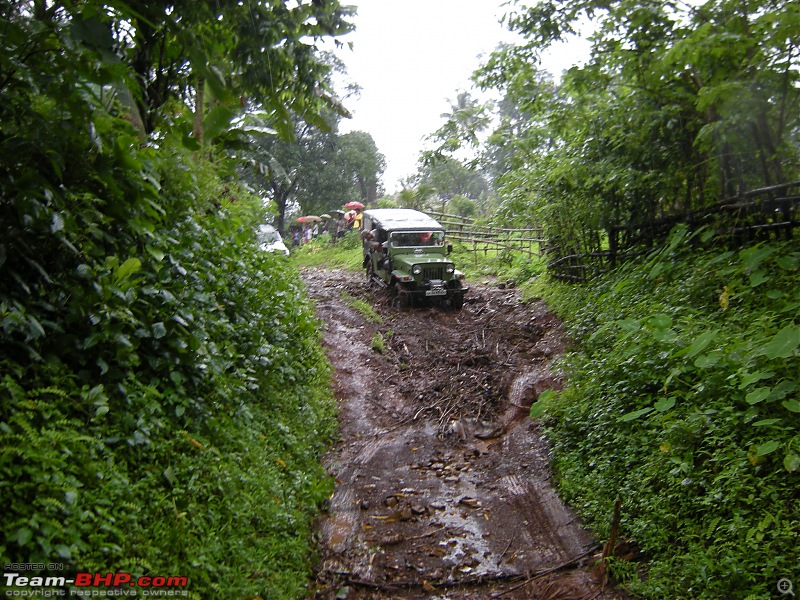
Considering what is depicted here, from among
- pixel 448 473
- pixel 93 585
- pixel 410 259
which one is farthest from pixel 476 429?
pixel 410 259

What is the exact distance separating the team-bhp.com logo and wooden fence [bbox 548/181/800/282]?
20.5 feet

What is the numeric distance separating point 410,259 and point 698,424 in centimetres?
948

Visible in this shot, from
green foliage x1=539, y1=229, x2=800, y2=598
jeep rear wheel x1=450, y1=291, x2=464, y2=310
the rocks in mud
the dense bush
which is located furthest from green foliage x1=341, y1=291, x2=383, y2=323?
the dense bush

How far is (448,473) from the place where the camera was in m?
5.94

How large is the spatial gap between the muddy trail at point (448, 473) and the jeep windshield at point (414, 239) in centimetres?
324

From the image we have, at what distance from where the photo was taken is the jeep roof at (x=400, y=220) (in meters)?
14.2

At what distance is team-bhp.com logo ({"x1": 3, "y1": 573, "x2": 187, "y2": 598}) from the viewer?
7.50 feet

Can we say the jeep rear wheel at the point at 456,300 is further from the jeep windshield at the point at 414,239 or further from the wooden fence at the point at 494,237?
the wooden fence at the point at 494,237

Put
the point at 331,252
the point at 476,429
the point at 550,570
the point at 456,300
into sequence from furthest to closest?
the point at 331,252
the point at 456,300
the point at 476,429
the point at 550,570

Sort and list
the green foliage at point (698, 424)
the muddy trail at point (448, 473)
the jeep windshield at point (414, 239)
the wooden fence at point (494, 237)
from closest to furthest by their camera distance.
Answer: the green foliage at point (698, 424) < the muddy trail at point (448, 473) < the jeep windshield at point (414, 239) < the wooden fence at point (494, 237)

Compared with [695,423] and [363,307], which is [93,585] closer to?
[695,423]

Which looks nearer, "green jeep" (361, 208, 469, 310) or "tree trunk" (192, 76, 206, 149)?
"tree trunk" (192, 76, 206, 149)

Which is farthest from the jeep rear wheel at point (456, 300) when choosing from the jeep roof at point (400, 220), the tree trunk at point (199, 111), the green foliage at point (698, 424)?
the tree trunk at point (199, 111)

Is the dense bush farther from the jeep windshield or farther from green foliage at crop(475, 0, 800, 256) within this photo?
the jeep windshield
